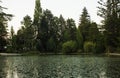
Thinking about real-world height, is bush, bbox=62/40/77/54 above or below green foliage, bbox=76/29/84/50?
below

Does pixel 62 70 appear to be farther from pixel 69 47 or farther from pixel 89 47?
pixel 69 47

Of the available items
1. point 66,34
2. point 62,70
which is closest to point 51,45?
point 66,34

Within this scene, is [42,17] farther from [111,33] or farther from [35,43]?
[111,33]

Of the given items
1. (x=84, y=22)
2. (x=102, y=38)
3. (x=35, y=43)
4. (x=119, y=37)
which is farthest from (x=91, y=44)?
(x=35, y=43)

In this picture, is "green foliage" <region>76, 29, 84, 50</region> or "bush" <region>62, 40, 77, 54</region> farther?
"green foliage" <region>76, 29, 84, 50</region>

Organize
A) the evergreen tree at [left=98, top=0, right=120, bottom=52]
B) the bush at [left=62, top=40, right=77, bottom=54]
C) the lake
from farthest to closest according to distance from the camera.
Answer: the bush at [left=62, top=40, right=77, bottom=54], the evergreen tree at [left=98, top=0, right=120, bottom=52], the lake

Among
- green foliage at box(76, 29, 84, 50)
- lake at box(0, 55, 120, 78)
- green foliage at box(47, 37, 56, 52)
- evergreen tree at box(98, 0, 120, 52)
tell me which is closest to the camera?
lake at box(0, 55, 120, 78)

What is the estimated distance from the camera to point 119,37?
71.8 m

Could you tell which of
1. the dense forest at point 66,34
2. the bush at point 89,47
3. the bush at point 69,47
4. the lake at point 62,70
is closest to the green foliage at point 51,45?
the dense forest at point 66,34

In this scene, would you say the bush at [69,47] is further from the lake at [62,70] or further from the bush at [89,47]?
the lake at [62,70]

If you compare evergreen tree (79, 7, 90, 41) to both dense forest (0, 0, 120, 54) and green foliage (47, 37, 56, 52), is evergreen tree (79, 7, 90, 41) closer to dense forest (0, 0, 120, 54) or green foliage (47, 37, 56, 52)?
dense forest (0, 0, 120, 54)

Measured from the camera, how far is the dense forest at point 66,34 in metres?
77.1

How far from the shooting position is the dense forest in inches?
3034

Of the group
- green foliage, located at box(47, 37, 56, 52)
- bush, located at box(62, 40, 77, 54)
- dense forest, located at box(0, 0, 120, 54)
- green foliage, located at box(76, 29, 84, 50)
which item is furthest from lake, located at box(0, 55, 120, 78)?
green foliage, located at box(47, 37, 56, 52)
